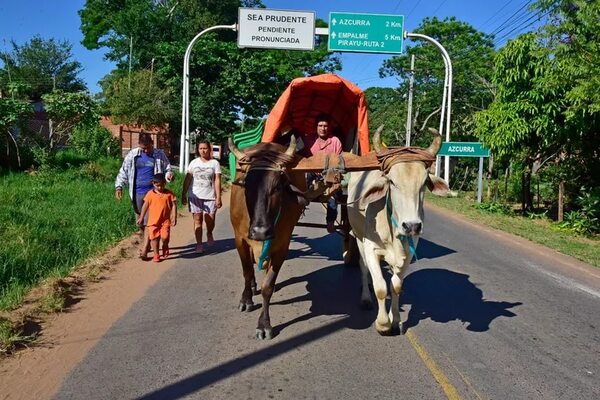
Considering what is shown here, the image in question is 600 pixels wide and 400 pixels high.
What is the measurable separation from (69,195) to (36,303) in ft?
23.8

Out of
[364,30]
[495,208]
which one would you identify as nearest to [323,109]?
[364,30]

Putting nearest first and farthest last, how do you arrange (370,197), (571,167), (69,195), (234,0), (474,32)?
(370,197) → (69,195) → (571,167) → (474,32) → (234,0)

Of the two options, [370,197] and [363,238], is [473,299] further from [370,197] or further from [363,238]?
[370,197]

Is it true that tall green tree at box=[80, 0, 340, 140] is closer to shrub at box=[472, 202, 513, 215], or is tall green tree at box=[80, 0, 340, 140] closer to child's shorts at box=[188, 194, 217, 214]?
shrub at box=[472, 202, 513, 215]

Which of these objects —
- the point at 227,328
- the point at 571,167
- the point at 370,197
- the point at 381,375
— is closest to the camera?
the point at 381,375

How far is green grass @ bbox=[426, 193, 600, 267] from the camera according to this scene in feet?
34.8

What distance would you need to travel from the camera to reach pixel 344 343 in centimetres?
471

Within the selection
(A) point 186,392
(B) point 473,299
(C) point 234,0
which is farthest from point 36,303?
(C) point 234,0

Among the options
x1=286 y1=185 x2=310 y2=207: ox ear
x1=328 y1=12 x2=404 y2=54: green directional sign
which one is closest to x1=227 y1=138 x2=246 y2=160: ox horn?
x1=286 y1=185 x2=310 y2=207: ox ear

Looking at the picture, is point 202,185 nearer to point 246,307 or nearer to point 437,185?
point 246,307

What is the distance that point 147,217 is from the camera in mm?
7781

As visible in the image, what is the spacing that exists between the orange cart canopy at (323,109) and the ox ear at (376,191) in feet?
5.83

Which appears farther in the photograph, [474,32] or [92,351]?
[474,32]

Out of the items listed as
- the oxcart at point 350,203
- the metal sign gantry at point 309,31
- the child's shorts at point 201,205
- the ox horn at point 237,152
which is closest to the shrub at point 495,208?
the metal sign gantry at point 309,31
